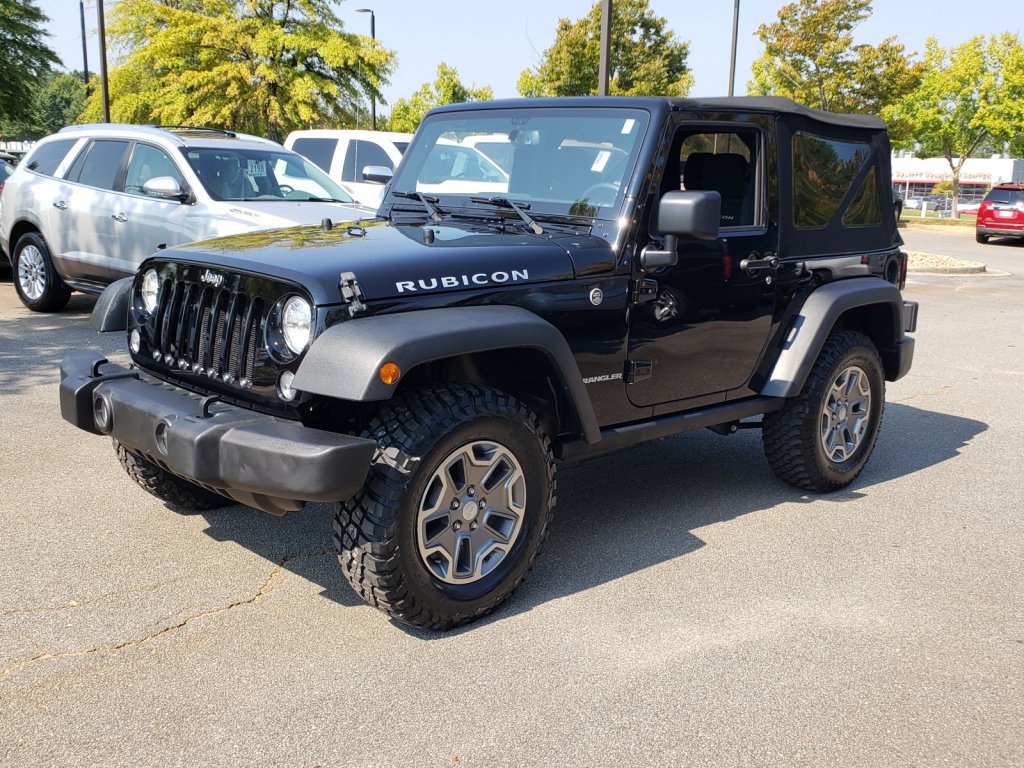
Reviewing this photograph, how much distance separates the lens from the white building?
74438 mm

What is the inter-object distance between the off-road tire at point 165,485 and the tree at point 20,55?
2753 centimetres

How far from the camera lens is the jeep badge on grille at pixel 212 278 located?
3631 millimetres

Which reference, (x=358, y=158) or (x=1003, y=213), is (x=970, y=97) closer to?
(x=1003, y=213)

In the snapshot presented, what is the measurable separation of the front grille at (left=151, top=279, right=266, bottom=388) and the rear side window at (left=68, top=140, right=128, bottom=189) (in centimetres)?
600

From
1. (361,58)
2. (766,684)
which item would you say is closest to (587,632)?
(766,684)

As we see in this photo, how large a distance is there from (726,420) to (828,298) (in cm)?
81

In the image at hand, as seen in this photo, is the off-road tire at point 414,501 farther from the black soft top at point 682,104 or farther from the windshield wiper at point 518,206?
the black soft top at point 682,104

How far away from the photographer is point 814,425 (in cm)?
491

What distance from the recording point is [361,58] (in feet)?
76.9

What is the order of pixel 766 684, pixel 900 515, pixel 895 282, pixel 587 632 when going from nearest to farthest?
pixel 766 684
pixel 587 632
pixel 900 515
pixel 895 282

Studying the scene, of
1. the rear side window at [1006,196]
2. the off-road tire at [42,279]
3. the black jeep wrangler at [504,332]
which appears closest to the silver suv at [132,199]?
the off-road tire at [42,279]

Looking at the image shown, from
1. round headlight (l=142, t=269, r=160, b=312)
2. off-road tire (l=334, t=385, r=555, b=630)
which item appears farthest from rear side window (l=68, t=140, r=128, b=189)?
off-road tire (l=334, t=385, r=555, b=630)

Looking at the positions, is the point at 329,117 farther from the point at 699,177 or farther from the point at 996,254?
the point at 699,177

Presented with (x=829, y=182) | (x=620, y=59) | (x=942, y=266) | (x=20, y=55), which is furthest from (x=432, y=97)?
(x=829, y=182)
